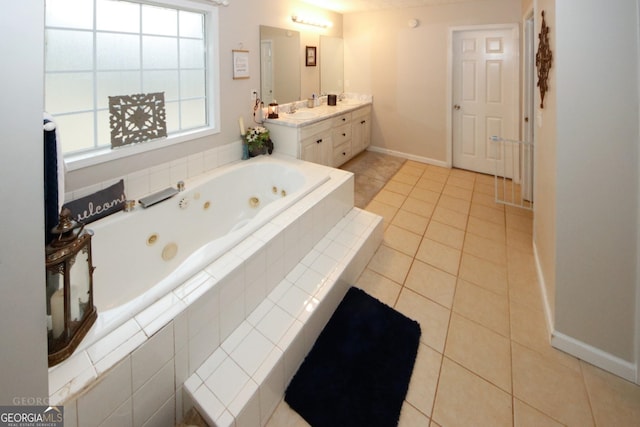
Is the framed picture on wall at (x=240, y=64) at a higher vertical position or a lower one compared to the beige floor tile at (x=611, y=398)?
higher

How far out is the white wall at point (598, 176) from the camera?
139 cm

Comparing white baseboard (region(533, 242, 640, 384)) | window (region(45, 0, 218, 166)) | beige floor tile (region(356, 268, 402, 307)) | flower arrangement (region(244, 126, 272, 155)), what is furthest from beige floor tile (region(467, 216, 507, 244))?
window (region(45, 0, 218, 166))

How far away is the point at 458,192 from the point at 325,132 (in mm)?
1805

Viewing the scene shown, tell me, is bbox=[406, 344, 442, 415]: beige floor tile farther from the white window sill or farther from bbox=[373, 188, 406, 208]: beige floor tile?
the white window sill

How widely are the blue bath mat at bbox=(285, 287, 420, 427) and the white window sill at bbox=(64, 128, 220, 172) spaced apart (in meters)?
1.83

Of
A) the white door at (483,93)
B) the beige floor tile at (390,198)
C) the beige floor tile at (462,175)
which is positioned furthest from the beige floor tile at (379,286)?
the white door at (483,93)

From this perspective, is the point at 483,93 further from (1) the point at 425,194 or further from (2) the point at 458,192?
(1) the point at 425,194

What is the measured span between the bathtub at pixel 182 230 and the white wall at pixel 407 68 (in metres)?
2.63

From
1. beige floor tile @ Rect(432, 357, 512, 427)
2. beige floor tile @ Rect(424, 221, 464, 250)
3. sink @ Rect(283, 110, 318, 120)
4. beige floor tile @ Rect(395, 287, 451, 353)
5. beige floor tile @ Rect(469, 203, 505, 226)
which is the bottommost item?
beige floor tile @ Rect(432, 357, 512, 427)

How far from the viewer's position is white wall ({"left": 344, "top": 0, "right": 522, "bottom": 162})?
428 cm

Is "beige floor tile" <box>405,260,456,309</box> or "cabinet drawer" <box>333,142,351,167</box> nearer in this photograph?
"beige floor tile" <box>405,260,456,309</box>

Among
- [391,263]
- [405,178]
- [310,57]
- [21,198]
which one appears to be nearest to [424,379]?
Answer: [391,263]

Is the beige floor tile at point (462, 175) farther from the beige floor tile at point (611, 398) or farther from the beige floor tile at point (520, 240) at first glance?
the beige floor tile at point (611, 398)

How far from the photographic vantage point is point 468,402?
1.49 m
